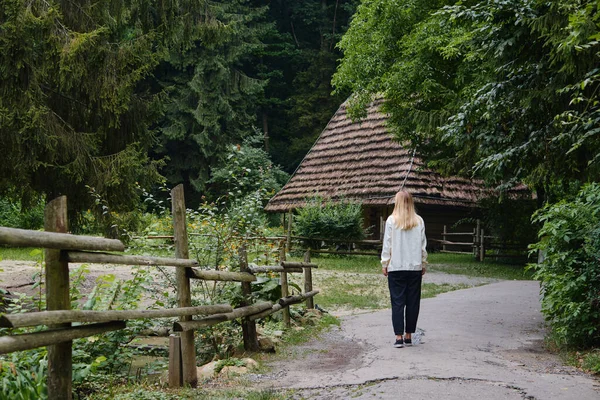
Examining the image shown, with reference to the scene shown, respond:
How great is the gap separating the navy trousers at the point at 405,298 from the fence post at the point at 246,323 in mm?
1654

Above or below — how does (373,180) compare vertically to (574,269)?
above

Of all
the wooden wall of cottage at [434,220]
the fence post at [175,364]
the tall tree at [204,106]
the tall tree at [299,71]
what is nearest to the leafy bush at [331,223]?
the wooden wall of cottage at [434,220]

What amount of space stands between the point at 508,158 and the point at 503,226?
16278mm

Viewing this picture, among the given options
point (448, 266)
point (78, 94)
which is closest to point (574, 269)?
point (78, 94)

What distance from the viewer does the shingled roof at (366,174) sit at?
26.2 metres

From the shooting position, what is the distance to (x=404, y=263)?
8297mm

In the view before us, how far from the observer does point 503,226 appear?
25.2 m

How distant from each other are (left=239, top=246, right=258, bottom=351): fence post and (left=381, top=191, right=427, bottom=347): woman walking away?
1.61 metres

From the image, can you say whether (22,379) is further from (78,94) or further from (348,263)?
(348,263)

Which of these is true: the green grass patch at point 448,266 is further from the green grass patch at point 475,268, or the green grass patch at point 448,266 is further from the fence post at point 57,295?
the fence post at point 57,295

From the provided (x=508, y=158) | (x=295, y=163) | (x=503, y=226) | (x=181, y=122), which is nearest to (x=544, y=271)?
(x=508, y=158)

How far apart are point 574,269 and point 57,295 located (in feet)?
20.0

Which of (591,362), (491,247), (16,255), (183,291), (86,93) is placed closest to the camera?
(183,291)

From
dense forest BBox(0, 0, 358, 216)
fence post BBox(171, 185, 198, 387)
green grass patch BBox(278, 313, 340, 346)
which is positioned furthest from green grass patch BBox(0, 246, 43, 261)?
fence post BBox(171, 185, 198, 387)
